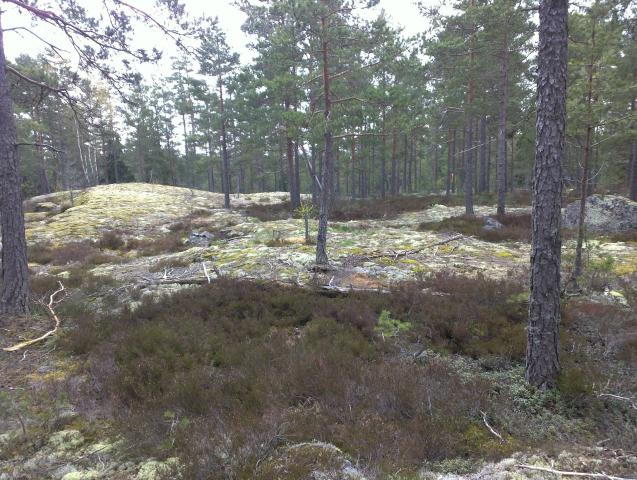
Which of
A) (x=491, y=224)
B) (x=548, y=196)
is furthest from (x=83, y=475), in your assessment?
(x=491, y=224)

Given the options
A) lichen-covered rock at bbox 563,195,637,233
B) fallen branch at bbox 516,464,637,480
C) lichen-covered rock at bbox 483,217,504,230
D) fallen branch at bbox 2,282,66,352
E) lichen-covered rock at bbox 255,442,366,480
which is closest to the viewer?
fallen branch at bbox 516,464,637,480

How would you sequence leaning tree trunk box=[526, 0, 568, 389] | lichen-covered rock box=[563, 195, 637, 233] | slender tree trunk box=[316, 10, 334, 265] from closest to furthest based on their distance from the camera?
leaning tree trunk box=[526, 0, 568, 389], slender tree trunk box=[316, 10, 334, 265], lichen-covered rock box=[563, 195, 637, 233]

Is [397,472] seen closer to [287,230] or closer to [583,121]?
[583,121]

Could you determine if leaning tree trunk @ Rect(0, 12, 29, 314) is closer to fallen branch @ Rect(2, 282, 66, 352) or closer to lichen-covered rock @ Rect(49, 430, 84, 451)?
fallen branch @ Rect(2, 282, 66, 352)

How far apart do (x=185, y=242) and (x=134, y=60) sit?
27.7ft

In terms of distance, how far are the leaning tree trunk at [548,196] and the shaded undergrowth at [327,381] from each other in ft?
1.23

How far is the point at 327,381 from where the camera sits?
4.27m

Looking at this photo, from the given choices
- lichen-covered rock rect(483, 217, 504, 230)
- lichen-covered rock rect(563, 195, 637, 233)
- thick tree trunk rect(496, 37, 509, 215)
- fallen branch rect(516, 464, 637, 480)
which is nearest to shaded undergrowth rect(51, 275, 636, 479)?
fallen branch rect(516, 464, 637, 480)

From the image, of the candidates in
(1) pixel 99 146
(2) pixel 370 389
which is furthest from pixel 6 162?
(1) pixel 99 146

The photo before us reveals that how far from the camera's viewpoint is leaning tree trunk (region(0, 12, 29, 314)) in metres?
6.52

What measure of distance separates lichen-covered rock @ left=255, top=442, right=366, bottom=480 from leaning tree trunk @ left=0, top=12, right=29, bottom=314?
22.3 feet

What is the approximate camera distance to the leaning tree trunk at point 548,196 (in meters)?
4.01

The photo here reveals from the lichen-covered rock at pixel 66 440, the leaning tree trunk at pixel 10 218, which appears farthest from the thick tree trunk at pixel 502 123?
the lichen-covered rock at pixel 66 440

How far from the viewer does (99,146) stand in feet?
149
